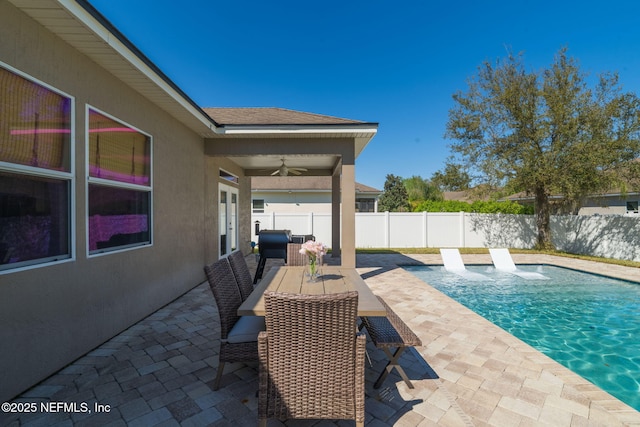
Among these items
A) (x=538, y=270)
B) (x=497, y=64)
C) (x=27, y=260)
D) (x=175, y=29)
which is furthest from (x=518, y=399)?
(x=497, y=64)

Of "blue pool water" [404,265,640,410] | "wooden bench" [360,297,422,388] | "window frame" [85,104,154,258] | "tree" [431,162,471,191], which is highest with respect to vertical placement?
"tree" [431,162,471,191]

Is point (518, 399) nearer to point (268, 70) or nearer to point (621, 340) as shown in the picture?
point (621, 340)

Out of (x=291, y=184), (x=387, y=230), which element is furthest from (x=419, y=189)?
(x=387, y=230)

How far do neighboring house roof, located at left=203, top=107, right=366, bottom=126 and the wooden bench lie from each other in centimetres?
415

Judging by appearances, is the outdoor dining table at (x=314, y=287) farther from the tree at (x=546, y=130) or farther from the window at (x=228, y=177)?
the tree at (x=546, y=130)

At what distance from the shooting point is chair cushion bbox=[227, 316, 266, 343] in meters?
2.43

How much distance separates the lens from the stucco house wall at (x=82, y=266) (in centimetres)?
231

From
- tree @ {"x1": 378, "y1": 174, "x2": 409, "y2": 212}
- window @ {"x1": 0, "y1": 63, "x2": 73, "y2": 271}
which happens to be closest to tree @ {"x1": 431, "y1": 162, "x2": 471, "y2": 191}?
window @ {"x1": 0, "y1": 63, "x2": 73, "y2": 271}

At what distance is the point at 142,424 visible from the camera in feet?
6.59

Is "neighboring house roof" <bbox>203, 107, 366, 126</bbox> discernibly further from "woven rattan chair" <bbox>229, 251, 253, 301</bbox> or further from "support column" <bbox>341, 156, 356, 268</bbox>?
"woven rattan chair" <bbox>229, 251, 253, 301</bbox>

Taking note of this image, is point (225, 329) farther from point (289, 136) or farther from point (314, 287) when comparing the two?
point (289, 136)

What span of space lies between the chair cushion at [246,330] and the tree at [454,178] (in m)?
12.0

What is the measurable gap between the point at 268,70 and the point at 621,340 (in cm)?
1138

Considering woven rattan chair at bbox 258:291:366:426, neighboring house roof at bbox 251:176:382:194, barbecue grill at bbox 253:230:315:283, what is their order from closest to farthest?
woven rattan chair at bbox 258:291:366:426
barbecue grill at bbox 253:230:315:283
neighboring house roof at bbox 251:176:382:194
